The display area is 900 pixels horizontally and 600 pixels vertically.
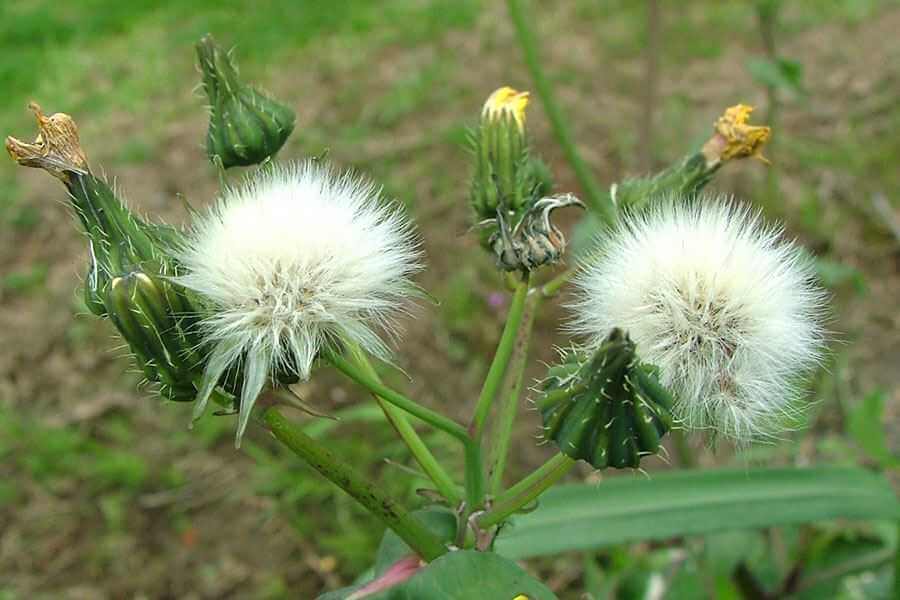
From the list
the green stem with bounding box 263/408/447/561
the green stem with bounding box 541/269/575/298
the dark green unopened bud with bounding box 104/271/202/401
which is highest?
the green stem with bounding box 541/269/575/298

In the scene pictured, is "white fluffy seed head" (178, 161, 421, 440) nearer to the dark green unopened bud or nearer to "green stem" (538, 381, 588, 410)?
the dark green unopened bud

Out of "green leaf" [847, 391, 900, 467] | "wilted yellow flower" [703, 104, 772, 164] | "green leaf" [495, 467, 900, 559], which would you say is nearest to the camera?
"wilted yellow flower" [703, 104, 772, 164]

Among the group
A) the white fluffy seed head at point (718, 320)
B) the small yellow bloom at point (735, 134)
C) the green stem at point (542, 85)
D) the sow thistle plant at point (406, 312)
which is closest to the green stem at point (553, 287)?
the sow thistle plant at point (406, 312)

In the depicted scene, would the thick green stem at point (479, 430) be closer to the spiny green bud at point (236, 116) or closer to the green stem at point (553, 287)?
the green stem at point (553, 287)

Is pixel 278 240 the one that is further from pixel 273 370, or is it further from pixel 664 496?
pixel 664 496

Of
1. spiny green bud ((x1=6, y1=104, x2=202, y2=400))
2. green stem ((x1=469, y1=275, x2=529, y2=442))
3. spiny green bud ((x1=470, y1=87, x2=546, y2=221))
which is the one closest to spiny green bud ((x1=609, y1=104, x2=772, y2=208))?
spiny green bud ((x1=470, y1=87, x2=546, y2=221))

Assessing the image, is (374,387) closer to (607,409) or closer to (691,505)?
(607,409)
